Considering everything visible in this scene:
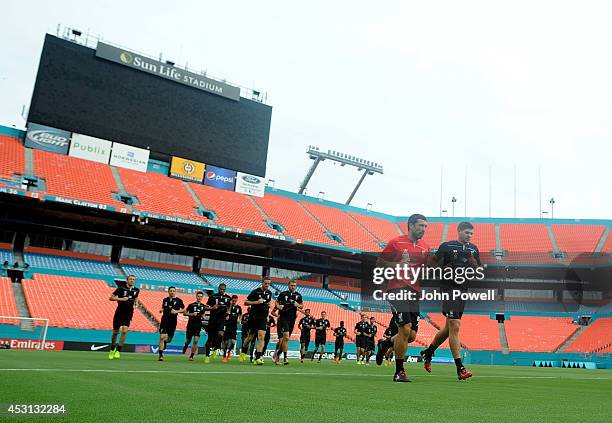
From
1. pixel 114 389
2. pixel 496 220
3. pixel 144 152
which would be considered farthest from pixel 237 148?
pixel 114 389

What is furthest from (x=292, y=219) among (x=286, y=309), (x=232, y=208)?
(x=286, y=309)

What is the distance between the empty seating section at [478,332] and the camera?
3738 centimetres

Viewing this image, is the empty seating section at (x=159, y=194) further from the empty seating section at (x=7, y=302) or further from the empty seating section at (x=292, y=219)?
the empty seating section at (x=7, y=302)

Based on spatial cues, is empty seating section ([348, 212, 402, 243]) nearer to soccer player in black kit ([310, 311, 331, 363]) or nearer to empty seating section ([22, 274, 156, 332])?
soccer player in black kit ([310, 311, 331, 363])

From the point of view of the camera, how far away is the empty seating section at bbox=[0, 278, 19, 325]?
21344 millimetres

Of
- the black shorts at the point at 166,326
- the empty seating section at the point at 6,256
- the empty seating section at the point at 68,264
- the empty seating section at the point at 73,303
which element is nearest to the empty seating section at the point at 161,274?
the empty seating section at the point at 68,264

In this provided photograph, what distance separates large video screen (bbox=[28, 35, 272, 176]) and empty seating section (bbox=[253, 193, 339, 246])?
10.6 ft

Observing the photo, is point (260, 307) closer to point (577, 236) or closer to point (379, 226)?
point (379, 226)

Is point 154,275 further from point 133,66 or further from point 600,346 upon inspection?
point 600,346

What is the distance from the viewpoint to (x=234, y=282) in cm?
3703

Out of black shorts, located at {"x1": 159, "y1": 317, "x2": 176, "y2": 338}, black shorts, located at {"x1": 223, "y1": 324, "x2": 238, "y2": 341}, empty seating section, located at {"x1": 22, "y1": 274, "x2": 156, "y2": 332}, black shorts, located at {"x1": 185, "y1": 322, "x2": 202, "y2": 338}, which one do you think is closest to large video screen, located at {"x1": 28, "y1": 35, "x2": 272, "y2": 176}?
empty seating section, located at {"x1": 22, "y1": 274, "x2": 156, "y2": 332}

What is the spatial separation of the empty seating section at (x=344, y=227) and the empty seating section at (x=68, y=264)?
1801 cm

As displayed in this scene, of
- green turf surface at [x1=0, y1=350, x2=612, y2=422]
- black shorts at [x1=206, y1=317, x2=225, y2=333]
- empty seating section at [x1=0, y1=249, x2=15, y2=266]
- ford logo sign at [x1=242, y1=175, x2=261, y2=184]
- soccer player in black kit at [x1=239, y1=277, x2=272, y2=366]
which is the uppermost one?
ford logo sign at [x1=242, y1=175, x2=261, y2=184]

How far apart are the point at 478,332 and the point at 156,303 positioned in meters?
24.0
